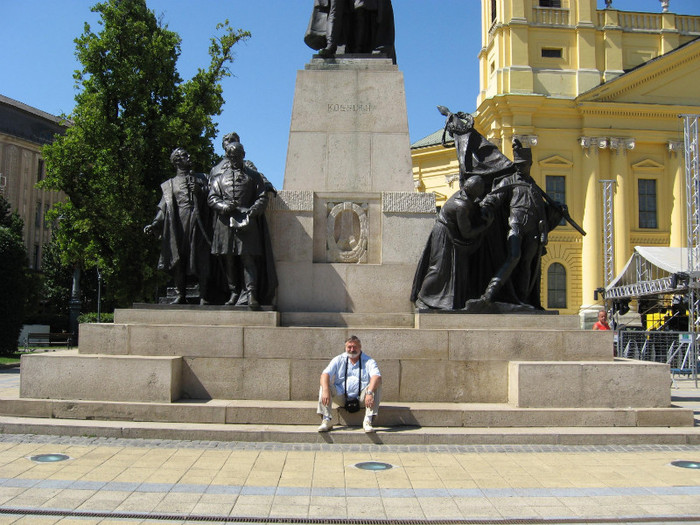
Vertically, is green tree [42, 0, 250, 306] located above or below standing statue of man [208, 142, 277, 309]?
above

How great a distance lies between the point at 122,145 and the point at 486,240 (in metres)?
19.7

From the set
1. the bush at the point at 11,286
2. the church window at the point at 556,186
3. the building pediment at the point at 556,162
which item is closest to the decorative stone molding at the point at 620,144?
the building pediment at the point at 556,162

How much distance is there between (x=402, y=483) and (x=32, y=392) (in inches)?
208

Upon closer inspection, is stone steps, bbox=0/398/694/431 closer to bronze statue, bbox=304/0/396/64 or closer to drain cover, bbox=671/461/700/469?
drain cover, bbox=671/461/700/469

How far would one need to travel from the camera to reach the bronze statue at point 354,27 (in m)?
12.0

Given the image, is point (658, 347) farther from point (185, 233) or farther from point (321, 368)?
point (185, 233)

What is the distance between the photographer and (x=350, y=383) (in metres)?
8.49

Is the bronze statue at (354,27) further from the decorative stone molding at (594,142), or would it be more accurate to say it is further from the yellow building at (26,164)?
the yellow building at (26,164)

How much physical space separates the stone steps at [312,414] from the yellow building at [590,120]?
128 feet

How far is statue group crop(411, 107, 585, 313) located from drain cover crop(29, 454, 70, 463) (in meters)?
5.13

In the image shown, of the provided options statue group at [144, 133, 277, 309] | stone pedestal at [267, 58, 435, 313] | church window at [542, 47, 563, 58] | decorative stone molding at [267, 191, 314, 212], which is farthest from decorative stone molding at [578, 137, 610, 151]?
statue group at [144, 133, 277, 309]

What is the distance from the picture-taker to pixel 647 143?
1898 inches

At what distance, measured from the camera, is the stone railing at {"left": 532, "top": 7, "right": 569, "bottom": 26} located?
162 feet

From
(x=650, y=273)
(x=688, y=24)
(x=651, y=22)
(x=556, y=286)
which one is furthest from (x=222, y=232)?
(x=688, y=24)
